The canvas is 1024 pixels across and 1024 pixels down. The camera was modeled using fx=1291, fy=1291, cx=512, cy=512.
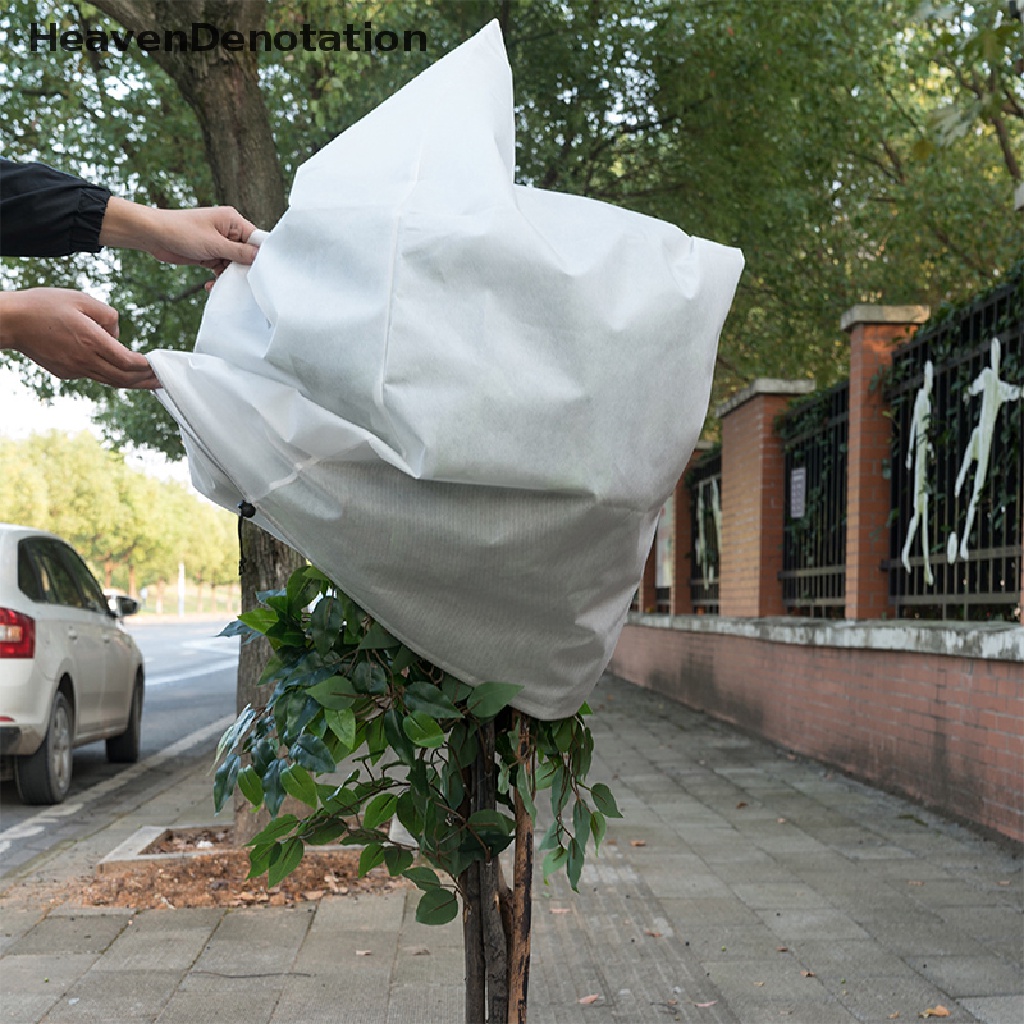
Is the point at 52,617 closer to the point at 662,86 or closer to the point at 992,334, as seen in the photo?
the point at 992,334

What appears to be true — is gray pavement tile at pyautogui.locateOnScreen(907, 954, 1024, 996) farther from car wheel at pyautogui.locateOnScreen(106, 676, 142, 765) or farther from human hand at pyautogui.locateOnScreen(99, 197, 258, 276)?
car wheel at pyautogui.locateOnScreen(106, 676, 142, 765)

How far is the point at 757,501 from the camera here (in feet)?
41.8

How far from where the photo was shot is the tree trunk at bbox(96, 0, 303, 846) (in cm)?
585

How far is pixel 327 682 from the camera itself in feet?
7.06

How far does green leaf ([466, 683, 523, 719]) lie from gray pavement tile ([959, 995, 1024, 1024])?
2.73 m

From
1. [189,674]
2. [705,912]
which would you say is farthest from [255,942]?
[189,674]

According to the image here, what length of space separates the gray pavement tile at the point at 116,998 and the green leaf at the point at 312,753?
2216mm

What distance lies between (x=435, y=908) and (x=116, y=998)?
2.21 metres

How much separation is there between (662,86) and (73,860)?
433 inches

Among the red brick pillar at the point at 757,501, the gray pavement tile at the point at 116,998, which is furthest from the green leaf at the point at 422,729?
the red brick pillar at the point at 757,501

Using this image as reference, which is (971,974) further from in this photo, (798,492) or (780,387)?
(780,387)

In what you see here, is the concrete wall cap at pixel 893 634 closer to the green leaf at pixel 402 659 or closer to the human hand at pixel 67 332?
the green leaf at pixel 402 659

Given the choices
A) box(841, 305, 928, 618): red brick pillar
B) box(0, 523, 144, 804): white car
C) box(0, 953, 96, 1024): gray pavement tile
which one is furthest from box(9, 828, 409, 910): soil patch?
box(841, 305, 928, 618): red brick pillar

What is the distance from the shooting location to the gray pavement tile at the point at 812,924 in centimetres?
500
